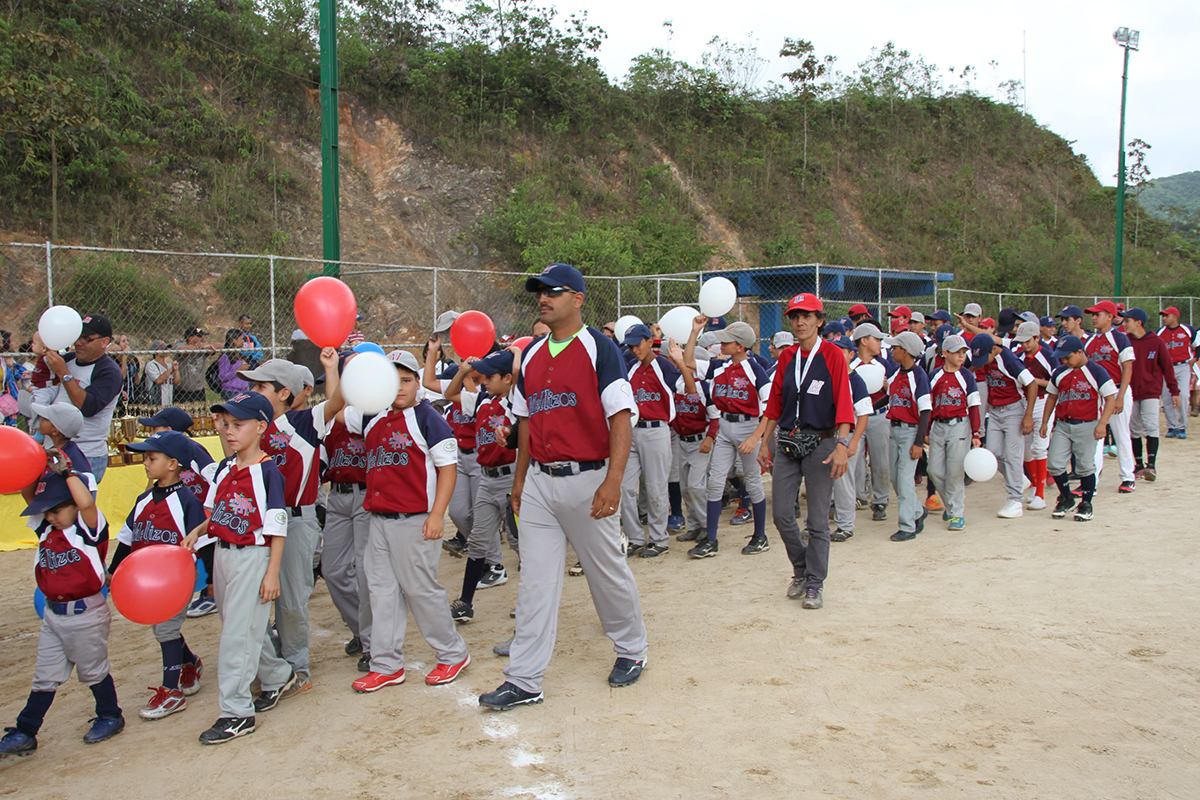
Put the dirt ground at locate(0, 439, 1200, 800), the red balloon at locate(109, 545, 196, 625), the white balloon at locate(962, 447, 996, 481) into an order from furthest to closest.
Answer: the white balloon at locate(962, 447, 996, 481)
the red balloon at locate(109, 545, 196, 625)
the dirt ground at locate(0, 439, 1200, 800)

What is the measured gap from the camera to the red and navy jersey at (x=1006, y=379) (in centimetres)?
824

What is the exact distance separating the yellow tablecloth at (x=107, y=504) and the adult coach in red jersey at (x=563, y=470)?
567 cm

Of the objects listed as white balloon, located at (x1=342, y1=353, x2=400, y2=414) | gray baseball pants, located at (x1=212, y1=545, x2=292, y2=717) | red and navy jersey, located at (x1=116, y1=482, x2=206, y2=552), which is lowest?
gray baseball pants, located at (x1=212, y1=545, x2=292, y2=717)

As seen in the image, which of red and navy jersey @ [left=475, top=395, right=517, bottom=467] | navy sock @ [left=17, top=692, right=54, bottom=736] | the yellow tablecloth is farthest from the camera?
the yellow tablecloth

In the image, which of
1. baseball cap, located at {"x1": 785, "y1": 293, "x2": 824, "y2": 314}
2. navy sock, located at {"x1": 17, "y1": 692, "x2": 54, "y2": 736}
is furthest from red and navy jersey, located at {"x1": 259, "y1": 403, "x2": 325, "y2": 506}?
baseball cap, located at {"x1": 785, "y1": 293, "x2": 824, "y2": 314}

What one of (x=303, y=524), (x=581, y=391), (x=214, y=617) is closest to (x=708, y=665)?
(x=581, y=391)

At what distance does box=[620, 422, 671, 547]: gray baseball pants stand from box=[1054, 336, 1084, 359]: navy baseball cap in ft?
13.4

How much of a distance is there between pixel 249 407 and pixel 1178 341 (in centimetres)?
1394

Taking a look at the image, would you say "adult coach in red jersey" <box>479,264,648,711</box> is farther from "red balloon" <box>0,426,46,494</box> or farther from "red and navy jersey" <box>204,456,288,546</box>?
"red balloon" <box>0,426,46,494</box>

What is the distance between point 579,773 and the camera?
3.47 meters

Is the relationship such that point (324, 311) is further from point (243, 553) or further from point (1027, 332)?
point (1027, 332)

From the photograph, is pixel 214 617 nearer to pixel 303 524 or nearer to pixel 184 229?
pixel 303 524

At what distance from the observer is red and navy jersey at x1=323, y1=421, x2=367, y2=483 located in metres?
4.81

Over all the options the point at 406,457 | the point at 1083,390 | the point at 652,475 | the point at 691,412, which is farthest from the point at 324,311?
the point at 1083,390
